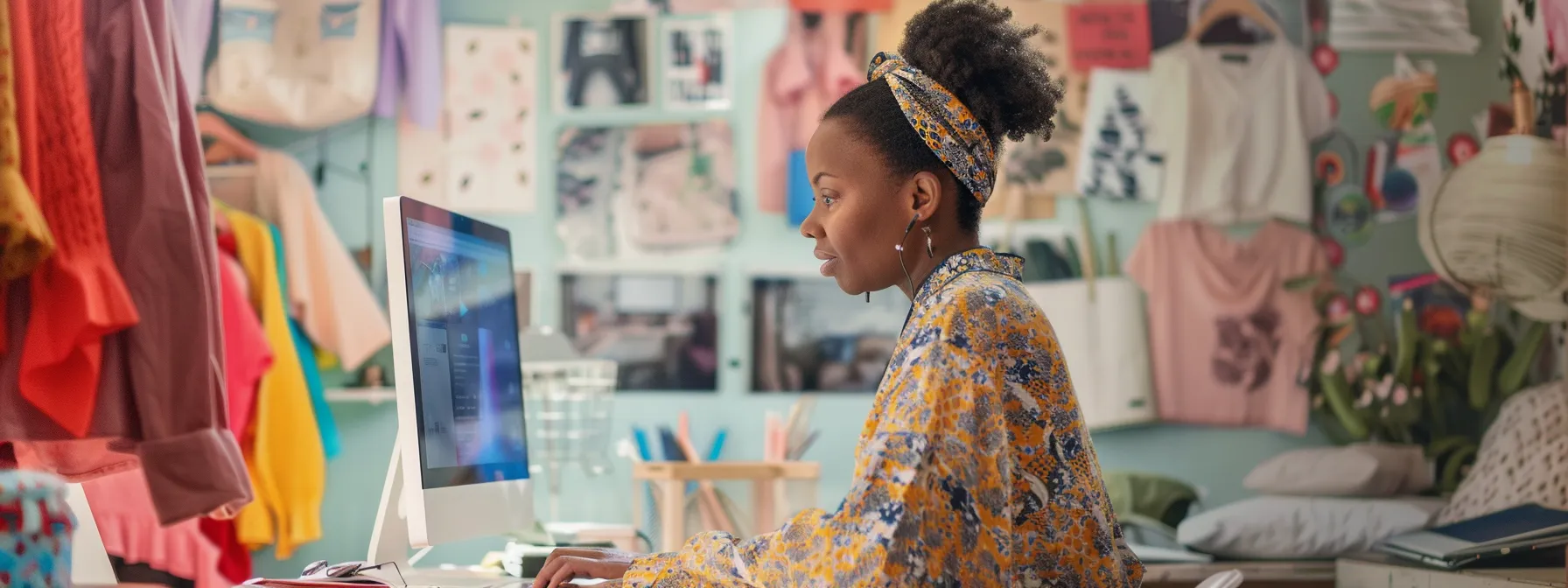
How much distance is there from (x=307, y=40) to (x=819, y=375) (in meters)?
1.75

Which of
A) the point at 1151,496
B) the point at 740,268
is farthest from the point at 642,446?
the point at 1151,496

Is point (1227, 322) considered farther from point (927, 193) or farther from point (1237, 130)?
point (927, 193)

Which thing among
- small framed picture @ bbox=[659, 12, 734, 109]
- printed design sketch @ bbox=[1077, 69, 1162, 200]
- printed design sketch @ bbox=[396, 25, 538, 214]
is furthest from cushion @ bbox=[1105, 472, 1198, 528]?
printed design sketch @ bbox=[396, 25, 538, 214]

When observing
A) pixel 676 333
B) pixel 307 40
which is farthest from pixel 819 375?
pixel 307 40

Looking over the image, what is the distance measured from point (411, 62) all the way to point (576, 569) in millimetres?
2603

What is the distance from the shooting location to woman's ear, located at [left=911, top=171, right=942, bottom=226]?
142 cm

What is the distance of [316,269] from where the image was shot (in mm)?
3629

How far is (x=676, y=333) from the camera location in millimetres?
3738

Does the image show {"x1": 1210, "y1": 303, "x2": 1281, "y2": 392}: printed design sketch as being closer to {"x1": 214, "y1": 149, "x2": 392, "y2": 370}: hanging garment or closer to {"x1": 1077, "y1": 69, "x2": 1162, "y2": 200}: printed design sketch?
{"x1": 1077, "y1": 69, "x2": 1162, "y2": 200}: printed design sketch

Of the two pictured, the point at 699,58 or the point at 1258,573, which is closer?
the point at 1258,573

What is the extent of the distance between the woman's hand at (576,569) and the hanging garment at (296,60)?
2.55m

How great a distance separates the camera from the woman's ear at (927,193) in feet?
4.67

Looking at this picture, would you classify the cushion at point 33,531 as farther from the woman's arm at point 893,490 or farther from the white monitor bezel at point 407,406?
the white monitor bezel at point 407,406

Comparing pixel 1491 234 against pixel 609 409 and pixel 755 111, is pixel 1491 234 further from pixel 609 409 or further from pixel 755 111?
pixel 609 409
